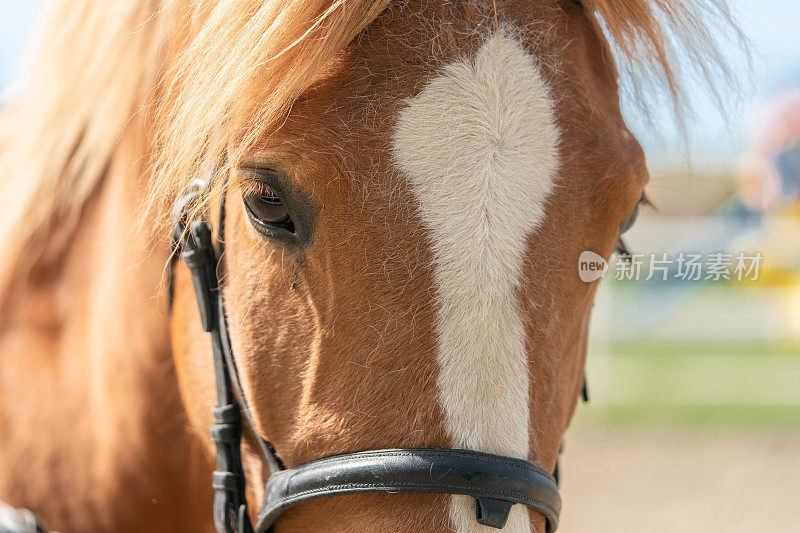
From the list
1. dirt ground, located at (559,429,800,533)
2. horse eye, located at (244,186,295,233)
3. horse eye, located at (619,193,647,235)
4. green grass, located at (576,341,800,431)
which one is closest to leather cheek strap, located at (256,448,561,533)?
horse eye, located at (244,186,295,233)

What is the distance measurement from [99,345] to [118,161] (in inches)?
15.6

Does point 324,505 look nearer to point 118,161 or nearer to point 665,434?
point 118,161

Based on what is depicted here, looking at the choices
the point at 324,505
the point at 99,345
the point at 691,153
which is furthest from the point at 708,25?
the point at 99,345

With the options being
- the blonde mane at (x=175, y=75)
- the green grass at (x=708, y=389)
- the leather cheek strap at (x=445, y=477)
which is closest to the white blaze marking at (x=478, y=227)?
the leather cheek strap at (x=445, y=477)

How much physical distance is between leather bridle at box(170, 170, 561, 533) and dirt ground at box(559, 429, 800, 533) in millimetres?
3812

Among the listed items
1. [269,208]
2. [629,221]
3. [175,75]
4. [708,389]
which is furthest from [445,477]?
[708,389]

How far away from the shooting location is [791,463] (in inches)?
210

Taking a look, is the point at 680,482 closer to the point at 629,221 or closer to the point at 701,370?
the point at 701,370

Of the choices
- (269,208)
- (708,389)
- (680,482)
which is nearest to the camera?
(269,208)

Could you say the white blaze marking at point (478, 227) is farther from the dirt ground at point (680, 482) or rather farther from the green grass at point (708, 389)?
the green grass at point (708, 389)

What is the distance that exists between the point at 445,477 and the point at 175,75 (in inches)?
31.2

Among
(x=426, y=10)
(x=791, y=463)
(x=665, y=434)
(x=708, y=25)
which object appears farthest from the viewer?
(x=665, y=434)

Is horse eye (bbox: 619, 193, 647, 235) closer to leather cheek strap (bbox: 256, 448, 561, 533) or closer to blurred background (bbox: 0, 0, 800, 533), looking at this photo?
leather cheek strap (bbox: 256, 448, 561, 533)

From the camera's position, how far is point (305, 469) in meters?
1.03
